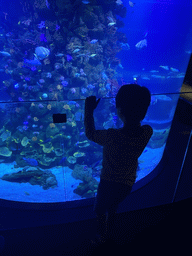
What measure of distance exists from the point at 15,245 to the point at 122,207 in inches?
50.5

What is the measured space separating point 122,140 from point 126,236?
96cm

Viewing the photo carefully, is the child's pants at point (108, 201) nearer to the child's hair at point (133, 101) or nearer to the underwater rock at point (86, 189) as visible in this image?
the child's hair at point (133, 101)

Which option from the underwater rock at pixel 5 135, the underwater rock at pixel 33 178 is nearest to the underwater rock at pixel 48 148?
the underwater rock at pixel 33 178

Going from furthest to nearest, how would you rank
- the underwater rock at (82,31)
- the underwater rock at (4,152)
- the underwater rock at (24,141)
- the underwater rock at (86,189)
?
the underwater rock at (82,31) → the underwater rock at (24,141) → the underwater rock at (4,152) → the underwater rock at (86,189)

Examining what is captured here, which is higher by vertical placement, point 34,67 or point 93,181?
point 34,67

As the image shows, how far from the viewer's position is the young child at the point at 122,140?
108cm

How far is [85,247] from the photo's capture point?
1395mm

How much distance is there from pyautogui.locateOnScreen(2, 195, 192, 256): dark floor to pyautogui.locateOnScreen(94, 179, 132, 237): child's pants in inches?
4.8

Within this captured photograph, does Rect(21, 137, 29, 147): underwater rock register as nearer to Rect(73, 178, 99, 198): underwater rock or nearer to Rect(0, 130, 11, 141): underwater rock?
Rect(0, 130, 11, 141): underwater rock

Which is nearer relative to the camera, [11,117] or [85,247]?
[85,247]

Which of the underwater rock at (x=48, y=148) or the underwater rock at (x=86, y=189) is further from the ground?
the underwater rock at (x=48, y=148)

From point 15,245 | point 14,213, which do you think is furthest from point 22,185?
point 15,245

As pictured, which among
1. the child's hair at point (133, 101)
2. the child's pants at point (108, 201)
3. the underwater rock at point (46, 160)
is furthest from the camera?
the underwater rock at point (46, 160)

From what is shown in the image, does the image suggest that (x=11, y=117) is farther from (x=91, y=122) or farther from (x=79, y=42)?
(x=91, y=122)
